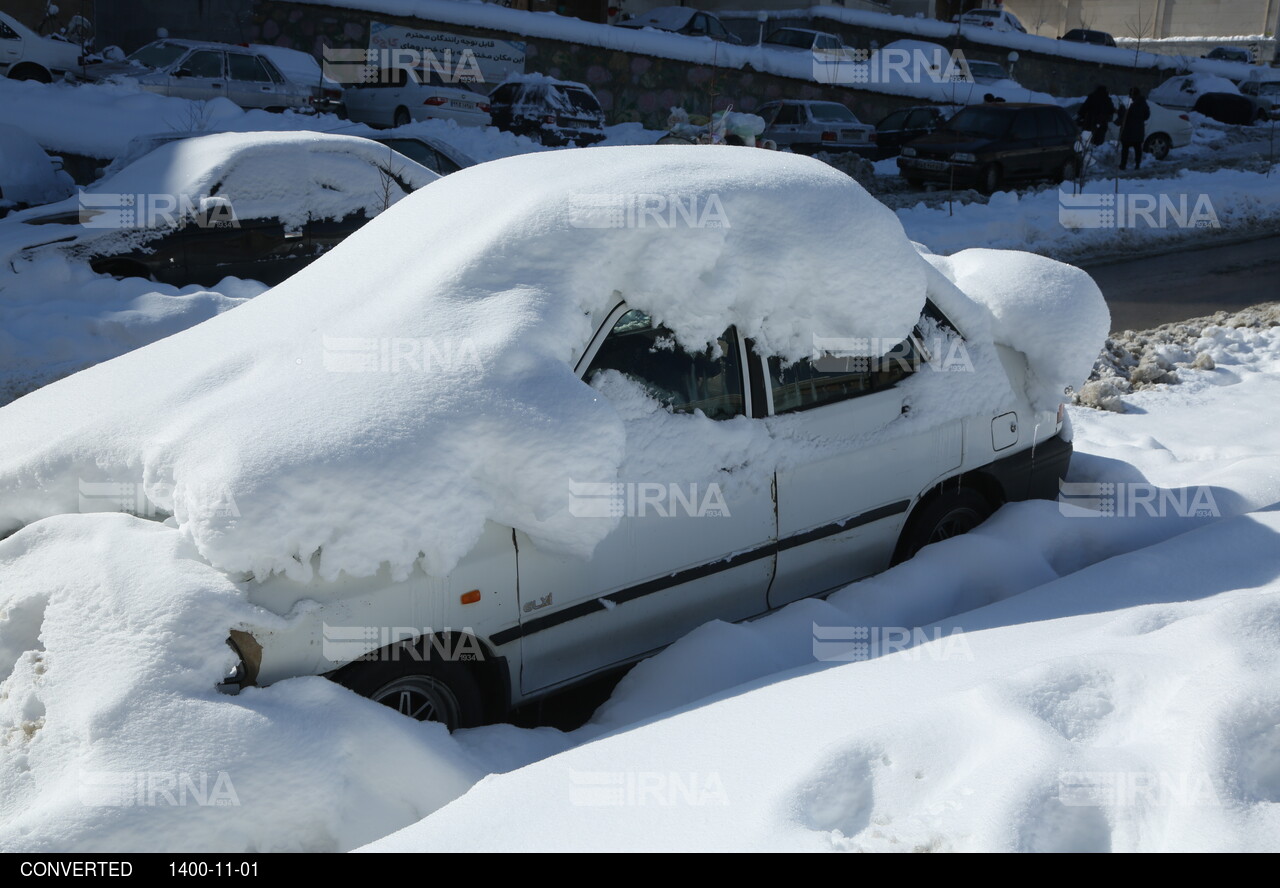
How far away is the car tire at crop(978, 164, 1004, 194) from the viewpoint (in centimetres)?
1798

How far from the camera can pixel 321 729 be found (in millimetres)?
3141

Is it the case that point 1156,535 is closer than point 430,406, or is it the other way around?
point 430,406

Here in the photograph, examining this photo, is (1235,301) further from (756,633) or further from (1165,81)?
(1165,81)

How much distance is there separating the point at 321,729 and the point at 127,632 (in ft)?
1.93

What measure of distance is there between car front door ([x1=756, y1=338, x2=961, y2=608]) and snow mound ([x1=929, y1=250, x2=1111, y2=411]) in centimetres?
59

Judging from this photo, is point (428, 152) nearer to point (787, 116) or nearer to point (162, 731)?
point (162, 731)

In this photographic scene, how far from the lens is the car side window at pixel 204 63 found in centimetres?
1898

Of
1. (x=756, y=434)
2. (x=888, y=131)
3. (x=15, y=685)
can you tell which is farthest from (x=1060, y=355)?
(x=888, y=131)

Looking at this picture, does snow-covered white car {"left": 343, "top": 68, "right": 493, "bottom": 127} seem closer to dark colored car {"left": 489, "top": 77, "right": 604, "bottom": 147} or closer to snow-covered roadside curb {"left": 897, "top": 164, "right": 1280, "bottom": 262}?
dark colored car {"left": 489, "top": 77, "right": 604, "bottom": 147}

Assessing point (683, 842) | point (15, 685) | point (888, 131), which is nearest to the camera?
point (683, 842)

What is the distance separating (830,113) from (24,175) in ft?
49.4

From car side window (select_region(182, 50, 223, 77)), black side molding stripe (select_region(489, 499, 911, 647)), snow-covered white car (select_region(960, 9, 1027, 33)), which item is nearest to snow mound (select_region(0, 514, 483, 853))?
black side molding stripe (select_region(489, 499, 911, 647))

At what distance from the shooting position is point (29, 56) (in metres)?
19.1

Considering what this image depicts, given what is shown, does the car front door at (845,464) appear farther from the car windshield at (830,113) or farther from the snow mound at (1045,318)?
the car windshield at (830,113)
